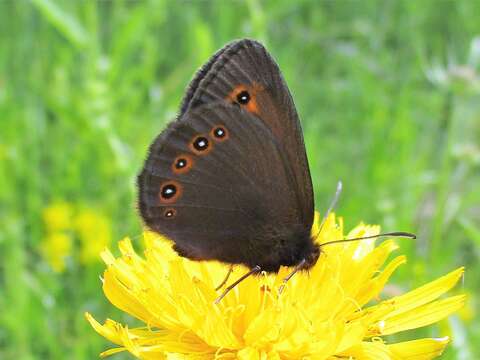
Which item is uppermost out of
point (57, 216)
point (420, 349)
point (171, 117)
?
point (171, 117)

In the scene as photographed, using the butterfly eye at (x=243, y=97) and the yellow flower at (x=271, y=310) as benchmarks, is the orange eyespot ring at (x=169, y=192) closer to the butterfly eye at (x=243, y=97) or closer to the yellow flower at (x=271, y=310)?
the yellow flower at (x=271, y=310)

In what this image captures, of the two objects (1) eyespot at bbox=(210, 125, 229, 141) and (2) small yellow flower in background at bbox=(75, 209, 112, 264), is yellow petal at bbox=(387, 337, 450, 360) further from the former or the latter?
(2) small yellow flower in background at bbox=(75, 209, 112, 264)

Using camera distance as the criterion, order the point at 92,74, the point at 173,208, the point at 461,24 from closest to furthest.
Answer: the point at 173,208
the point at 92,74
the point at 461,24

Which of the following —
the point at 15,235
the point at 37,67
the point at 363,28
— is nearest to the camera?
the point at 15,235

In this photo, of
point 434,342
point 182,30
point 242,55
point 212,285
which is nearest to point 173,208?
point 212,285

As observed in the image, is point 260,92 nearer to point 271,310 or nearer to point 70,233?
point 271,310

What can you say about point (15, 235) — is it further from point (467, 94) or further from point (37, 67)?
point (467, 94)

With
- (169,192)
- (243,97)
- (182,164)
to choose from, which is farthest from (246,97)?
(169,192)
